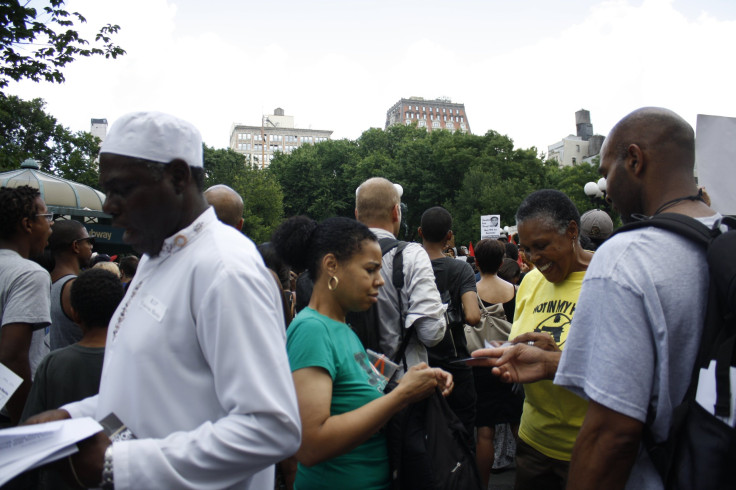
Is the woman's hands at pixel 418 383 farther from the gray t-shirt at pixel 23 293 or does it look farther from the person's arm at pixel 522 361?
the gray t-shirt at pixel 23 293

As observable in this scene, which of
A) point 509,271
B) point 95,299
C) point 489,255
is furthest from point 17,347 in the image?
point 509,271

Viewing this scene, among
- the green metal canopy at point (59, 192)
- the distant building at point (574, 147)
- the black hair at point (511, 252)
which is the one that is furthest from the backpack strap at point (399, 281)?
the distant building at point (574, 147)

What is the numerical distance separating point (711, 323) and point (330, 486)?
159 centimetres

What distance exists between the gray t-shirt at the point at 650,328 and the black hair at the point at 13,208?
3.60 m

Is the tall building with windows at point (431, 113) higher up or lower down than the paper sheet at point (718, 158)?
higher up

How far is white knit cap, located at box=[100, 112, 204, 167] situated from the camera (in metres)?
1.49

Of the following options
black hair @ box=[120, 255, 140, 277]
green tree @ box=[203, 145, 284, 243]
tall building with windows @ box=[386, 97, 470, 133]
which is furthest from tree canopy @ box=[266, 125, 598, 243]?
tall building with windows @ box=[386, 97, 470, 133]

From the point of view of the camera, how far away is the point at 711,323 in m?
1.42

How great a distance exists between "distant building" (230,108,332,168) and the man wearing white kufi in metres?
131

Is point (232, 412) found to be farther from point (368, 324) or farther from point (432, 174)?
point (432, 174)

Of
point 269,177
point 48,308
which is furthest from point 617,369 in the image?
point 269,177

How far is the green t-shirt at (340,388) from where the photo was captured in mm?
2119

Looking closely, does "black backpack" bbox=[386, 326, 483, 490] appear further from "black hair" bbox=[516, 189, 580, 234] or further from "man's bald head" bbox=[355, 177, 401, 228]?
"man's bald head" bbox=[355, 177, 401, 228]

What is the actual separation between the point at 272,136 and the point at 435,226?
132 metres
